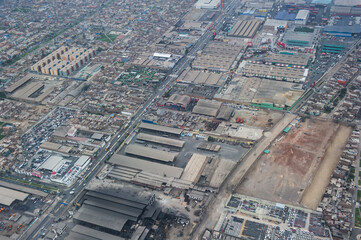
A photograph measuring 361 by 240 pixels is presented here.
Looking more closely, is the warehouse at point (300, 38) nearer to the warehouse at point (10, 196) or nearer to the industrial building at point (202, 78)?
the industrial building at point (202, 78)

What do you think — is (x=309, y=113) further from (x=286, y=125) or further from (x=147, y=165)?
(x=147, y=165)

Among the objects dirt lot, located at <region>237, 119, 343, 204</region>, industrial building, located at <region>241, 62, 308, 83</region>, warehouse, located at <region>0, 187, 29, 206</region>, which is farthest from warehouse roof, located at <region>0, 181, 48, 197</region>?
industrial building, located at <region>241, 62, 308, 83</region>

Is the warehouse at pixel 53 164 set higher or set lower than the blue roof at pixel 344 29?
lower

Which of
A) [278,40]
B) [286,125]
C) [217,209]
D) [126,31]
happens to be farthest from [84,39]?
[217,209]

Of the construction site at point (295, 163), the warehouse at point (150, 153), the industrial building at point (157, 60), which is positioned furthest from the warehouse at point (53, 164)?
the industrial building at point (157, 60)

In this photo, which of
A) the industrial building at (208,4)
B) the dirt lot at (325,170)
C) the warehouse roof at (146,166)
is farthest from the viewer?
the industrial building at (208,4)

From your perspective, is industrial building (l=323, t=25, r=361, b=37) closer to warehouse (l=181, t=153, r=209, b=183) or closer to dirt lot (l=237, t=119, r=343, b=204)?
A: dirt lot (l=237, t=119, r=343, b=204)

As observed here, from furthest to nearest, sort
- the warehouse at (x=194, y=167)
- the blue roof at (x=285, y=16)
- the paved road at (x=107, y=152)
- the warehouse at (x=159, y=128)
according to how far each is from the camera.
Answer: the blue roof at (x=285, y=16) → the warehouse at (x=159, y=128) → the warehouse at (x=194, y=167) → the paved road at (x=107, y=152)
